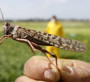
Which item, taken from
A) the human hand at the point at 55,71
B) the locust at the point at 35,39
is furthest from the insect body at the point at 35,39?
the human hand at the point at 55,71

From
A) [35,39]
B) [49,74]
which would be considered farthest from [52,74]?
[35,39]

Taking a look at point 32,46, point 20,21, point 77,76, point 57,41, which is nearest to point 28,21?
point 20,21

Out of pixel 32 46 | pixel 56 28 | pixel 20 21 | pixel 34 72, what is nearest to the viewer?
pixel 32 46

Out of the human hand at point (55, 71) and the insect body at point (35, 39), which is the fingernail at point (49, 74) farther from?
the insect body at point (35, 39)

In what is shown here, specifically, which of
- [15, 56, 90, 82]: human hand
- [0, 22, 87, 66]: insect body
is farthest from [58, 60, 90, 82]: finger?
[0, 22, 87, 66]: insect body

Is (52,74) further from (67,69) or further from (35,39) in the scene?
(35,39)

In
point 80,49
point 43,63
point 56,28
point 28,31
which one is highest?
point 28,31

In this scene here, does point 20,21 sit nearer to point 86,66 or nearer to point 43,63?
point 43,63
